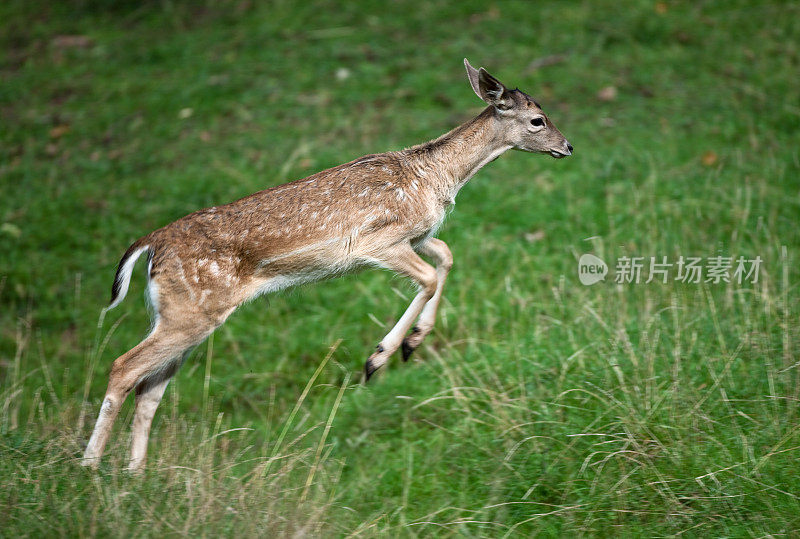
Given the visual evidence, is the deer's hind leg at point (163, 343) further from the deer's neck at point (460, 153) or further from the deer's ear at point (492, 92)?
the deer's ear at point (492, 92)

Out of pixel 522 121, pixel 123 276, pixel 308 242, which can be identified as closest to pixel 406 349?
pixel 308 242

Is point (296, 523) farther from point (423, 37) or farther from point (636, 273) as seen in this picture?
point (423, 37)

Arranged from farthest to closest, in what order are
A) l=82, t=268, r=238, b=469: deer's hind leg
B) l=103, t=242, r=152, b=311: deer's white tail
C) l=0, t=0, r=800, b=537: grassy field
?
1. l=103, t=242, r=152, b=311: deer's white tail
2. l=82, t=268, r=238, b=469: deer's hind leg
3. l=0, t=0, r=800, b=537: grassy field

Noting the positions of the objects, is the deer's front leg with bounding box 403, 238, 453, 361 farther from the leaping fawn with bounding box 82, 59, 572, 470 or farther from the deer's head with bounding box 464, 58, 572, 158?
the deer's head with bounding box 464, 58, 572, 158

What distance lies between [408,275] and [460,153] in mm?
949

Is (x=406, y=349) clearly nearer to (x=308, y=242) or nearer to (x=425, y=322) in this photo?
(x=425, y=322)

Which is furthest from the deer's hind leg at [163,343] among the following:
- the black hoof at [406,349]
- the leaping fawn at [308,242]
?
the black hoof at [406,349]

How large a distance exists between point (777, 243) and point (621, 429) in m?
2.74

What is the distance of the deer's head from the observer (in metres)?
5.93

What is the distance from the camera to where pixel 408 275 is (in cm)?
573

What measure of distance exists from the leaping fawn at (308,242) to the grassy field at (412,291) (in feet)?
1.67

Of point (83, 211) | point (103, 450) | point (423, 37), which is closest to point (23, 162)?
point (83, 211)

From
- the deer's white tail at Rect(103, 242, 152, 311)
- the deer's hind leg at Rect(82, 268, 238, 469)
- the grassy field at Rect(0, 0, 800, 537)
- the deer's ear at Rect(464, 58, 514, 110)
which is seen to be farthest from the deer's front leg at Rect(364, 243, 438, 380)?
the deer's white tail at Rect(103, 242, 152, 311)

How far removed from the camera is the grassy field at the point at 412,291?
16.1 ft
